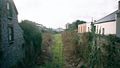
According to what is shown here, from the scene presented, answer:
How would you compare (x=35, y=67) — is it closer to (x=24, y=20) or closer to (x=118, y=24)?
(x=24, y=20)

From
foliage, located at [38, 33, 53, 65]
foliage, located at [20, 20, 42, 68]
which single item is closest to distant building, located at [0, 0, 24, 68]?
foliage, located at [20, 20, 42, 68]

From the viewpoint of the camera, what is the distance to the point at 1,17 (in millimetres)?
14039

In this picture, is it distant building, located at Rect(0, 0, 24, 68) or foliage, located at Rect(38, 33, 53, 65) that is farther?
foliage, located at Rect(38, 33, 53, 65)

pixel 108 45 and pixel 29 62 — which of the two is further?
pixel 29 62

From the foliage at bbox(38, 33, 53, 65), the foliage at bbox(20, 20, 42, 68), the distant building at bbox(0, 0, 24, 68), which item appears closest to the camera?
the distant building at bbox(0, 0, 24, 68)

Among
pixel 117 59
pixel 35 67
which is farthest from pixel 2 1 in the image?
pixel 117 59

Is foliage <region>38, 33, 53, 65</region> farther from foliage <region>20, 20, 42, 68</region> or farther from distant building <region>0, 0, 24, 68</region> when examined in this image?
distant building <region>0, 0, 24, 68</region>

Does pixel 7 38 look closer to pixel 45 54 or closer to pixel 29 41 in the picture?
pixel 29 41

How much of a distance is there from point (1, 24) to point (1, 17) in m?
0.57

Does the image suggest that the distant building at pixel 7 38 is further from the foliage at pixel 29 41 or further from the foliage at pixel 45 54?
the foliage at pixel 45 54

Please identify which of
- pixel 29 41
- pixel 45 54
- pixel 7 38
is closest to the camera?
pixel 7 38

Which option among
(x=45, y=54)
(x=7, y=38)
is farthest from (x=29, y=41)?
(x=7, y=38)

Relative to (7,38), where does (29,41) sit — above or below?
below

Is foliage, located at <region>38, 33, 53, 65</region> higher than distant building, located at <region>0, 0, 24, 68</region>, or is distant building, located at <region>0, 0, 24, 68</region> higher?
Answer: distant building, located at <region>0, 0, 24, 68</region>
